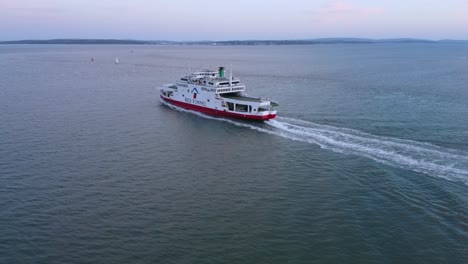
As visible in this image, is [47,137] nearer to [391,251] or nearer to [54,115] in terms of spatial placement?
[54,115]

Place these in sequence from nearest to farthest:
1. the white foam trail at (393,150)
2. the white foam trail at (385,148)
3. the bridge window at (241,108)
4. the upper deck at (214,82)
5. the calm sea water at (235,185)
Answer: the calm sea water at (235,185) → the white foam trail at (393,150) → the white foam trail at (385,148) → the bridge window at (241,108) → the upper deck at (214,82)

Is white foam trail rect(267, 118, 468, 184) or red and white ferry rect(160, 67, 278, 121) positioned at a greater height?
red and white ferry rect(160, 67, 278, 121)

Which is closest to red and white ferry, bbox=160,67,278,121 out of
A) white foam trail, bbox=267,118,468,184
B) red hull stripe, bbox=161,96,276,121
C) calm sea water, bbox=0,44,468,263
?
red hull stripe, bbox=161,96,276,121

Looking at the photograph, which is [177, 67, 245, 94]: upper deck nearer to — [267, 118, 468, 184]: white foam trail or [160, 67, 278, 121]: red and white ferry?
[160, 67, 278, 121]: red and white ferry

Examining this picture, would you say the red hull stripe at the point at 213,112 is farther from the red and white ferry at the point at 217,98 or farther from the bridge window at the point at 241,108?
the bridge window at the point at 241,108

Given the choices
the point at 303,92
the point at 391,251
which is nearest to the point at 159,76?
the point at 303,92

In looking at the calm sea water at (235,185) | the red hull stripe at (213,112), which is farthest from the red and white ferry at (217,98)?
the calm sea water at (235,185)
